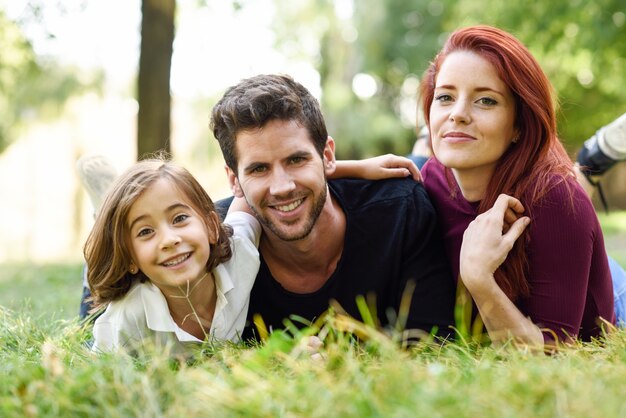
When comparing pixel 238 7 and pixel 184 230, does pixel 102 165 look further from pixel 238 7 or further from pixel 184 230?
pixel 238 7

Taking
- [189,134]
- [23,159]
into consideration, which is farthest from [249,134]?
[23,159]

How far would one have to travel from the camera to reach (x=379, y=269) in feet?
10.3

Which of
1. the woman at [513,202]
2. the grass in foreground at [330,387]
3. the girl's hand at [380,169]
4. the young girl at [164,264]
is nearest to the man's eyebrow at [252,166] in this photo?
the young girl at [164,264]

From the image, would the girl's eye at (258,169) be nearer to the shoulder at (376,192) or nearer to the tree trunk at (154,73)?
the shoulder at (376,192)

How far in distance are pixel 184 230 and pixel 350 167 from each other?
0.94 metres

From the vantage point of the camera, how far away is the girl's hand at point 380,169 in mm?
3398

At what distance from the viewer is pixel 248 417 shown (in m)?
1.59

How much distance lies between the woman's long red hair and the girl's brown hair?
1183 mm

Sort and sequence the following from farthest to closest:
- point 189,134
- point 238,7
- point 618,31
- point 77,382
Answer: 1. point 189,134
2. point 618,31
3. point 238,7
4. point 77,382

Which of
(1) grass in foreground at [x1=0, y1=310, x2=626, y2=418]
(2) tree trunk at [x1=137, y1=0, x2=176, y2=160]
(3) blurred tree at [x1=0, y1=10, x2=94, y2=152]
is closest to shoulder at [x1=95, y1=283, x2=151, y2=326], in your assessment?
(1) grass in foreground at [x1=0, y1=310, x2=626, y2=418]

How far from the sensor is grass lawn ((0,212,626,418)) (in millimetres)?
1557

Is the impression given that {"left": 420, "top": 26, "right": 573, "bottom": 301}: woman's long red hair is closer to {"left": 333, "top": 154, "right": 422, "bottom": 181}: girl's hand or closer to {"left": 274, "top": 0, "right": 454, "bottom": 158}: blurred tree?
{"left": 333, "top": 154, "right": 422, "bottom": 181}: girl's hand

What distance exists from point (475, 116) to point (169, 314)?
1516 mm

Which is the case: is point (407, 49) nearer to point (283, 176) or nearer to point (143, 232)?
point (283, 176)
